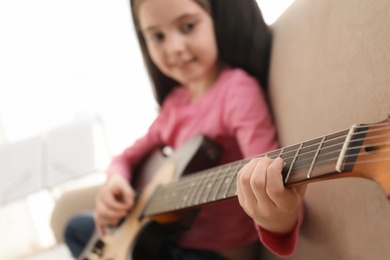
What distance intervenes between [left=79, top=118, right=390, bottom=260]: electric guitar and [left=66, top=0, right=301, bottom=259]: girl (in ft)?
0.16

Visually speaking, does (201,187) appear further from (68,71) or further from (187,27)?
(68,71)

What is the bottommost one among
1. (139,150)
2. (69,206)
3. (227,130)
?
(69,206)

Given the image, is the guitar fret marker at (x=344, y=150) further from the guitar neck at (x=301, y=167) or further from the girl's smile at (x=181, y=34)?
the girl's smile at (x=181, y=34)

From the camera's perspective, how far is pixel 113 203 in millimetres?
843

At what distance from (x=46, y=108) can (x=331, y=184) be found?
73.0 inches

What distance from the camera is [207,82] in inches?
34.1

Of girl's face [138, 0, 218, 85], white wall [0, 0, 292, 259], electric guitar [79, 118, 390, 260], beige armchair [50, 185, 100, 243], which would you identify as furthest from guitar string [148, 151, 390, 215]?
white wall [0, 0, 292, 259]

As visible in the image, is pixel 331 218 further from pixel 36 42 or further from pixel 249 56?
pixel 36 42

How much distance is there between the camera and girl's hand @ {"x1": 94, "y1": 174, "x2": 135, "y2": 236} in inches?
32.5

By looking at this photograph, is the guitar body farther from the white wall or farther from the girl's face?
the white wall

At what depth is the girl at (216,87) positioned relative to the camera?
71cm

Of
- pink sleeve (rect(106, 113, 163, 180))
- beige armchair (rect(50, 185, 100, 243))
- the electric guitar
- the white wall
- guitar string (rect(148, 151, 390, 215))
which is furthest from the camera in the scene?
the white wall

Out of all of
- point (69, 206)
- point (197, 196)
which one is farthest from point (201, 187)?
point (69, 206)

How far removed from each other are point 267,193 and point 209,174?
183 millimetres
